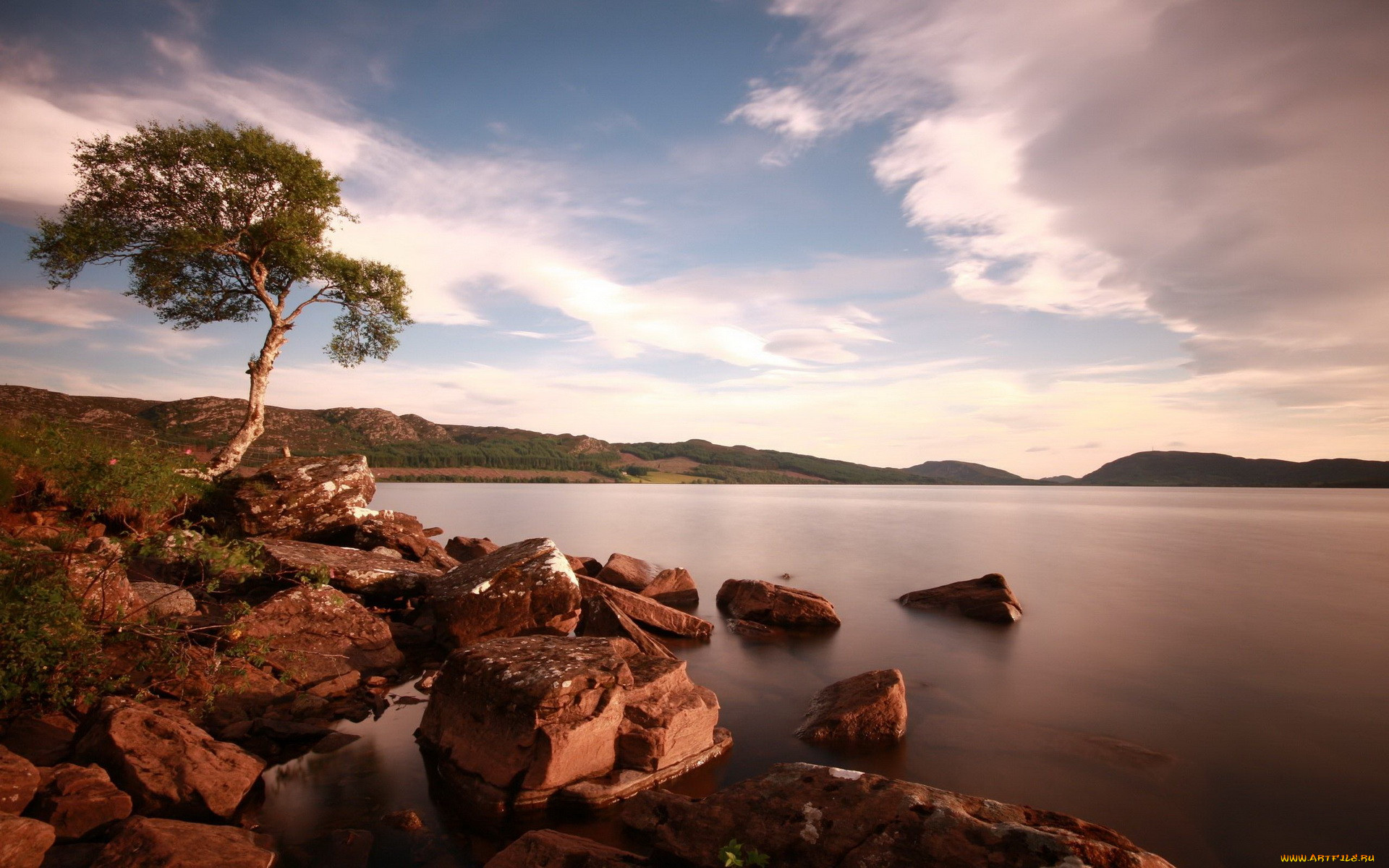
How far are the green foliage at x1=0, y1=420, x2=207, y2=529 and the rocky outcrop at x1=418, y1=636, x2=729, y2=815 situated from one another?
9.70 meters

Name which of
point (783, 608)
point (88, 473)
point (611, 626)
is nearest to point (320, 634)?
point (611, 626)

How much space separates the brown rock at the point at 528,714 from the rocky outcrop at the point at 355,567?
634 centimetres

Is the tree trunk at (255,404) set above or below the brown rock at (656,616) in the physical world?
above

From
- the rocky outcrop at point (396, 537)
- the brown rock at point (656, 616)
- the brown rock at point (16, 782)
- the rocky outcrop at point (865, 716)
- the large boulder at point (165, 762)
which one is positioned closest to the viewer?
the brown rock at point (16, 782)

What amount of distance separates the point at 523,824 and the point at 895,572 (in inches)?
922

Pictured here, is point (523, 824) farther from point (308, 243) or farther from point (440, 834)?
point (308, 243)

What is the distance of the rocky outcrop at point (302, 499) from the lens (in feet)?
50.5

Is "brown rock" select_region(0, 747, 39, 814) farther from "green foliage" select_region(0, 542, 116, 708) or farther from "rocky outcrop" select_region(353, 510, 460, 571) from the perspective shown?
"rocky outcrop" select_region(353, 510, 460, 571)

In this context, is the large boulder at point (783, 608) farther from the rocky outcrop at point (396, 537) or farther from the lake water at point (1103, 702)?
the rocky outcrop at point (396, 537)

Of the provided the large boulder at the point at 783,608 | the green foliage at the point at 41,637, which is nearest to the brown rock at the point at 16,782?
the green foliage at the point at 41,637

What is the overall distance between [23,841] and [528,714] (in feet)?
13.7

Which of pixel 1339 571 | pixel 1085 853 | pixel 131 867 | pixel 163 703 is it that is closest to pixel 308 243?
pixel 163 703

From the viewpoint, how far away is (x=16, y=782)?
5520 millimetres

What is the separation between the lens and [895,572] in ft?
88.8
